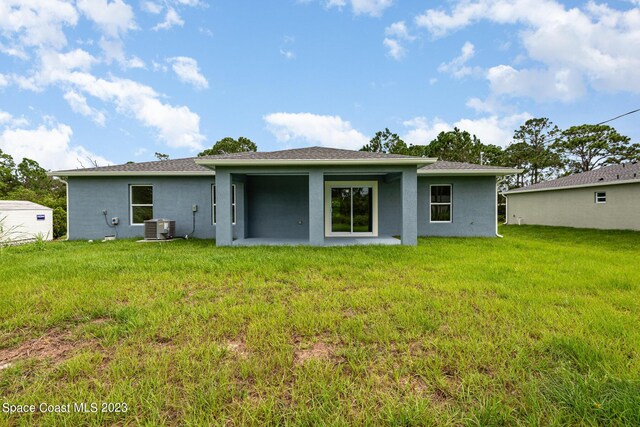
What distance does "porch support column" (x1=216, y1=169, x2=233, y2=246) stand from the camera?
840cm

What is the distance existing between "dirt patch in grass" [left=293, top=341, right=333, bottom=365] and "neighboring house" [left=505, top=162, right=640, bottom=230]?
17609mm

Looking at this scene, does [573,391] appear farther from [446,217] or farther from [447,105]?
[447,105]

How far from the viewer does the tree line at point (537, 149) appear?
2483 centimetres

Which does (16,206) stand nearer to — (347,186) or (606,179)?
(347,186)

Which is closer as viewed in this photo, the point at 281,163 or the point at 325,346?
the point at 325,346

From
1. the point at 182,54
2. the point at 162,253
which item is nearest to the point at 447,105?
the point at 182,54

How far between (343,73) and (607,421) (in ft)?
56.5

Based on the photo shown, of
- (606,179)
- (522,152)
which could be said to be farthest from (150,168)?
(522,152)

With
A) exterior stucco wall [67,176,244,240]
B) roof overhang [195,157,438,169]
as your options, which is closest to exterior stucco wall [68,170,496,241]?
exterior stucco wall [67,176,244,240]

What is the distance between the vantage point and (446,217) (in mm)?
11156

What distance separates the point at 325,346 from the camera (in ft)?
8.95

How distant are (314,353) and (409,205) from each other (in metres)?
6.71

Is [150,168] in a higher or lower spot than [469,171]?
higher

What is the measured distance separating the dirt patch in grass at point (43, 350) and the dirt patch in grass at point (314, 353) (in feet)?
7.07
